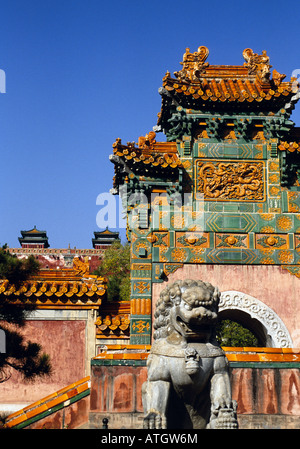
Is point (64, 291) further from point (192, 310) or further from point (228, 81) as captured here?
point (192, 310)

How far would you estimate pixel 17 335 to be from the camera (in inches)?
618

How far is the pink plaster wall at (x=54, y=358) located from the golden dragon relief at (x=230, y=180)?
4992 mm

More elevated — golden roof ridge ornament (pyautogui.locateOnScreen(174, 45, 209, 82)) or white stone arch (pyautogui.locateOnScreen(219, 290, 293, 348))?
golden roof ridge ornament (pyautogui.locateOnScreen(174, 45, 209, 82))

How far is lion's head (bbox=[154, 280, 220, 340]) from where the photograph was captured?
8070 mm

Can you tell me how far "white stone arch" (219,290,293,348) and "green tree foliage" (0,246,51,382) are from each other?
15.8ft

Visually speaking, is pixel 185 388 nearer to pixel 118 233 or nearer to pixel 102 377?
pixel 102 377

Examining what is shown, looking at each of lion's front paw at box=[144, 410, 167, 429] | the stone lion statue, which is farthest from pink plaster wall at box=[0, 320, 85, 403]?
lion's front paw at box=[144, 410, 167, 429]

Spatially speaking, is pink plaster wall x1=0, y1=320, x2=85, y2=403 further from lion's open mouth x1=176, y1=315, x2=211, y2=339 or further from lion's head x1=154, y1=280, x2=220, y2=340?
lion's open mouth x1=176, y1=315, x2=211, y2=339

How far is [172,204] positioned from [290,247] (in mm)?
3309

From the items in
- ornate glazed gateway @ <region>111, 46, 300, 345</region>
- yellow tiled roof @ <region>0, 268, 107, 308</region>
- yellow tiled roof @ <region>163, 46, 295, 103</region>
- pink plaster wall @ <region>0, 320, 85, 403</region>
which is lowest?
pink plaster wall @ <region>0, 320, 85, 403</region>

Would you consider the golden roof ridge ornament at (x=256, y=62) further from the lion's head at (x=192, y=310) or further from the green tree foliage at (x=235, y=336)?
the green tree foliage at (x=235, y=336)

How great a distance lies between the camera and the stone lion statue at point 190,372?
26.1 ft

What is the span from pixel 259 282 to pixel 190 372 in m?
9.67
